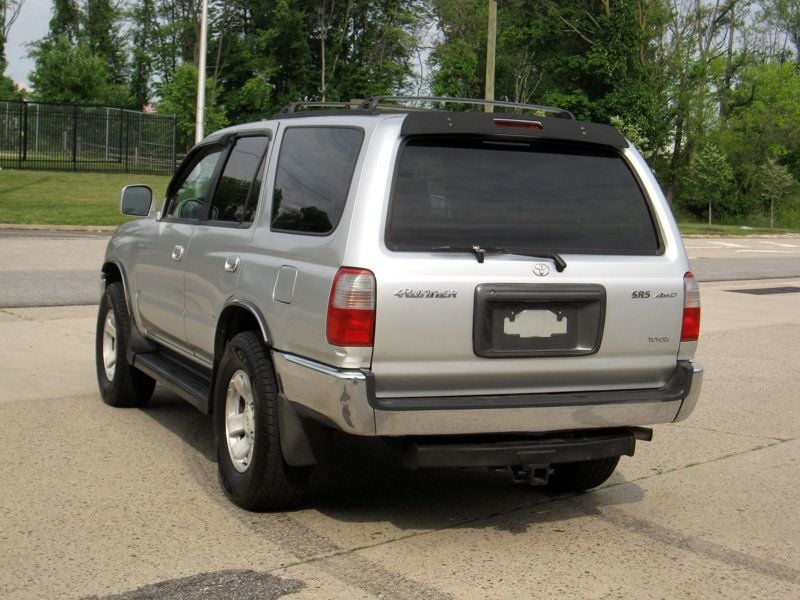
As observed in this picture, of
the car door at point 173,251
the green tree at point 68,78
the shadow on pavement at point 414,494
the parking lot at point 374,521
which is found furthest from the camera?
the green tree at point 68,78

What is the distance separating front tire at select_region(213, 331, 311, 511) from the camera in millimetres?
4996

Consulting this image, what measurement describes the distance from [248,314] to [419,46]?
7497 cm

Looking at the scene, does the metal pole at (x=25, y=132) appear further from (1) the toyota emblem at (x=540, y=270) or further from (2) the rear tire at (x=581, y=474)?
(1) the toyota emblem at (x=540, y=270)

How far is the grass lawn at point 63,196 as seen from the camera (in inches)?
1032

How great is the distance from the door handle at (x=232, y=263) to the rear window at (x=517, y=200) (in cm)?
116

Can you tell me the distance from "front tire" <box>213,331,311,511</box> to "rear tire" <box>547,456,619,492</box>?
147 centimetres

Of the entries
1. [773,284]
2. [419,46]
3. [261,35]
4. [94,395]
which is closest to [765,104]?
[419,46]

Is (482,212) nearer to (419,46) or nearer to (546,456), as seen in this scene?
(546,456)

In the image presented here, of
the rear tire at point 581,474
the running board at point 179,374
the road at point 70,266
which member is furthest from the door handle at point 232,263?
the road at point 70,266

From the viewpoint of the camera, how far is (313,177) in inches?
204

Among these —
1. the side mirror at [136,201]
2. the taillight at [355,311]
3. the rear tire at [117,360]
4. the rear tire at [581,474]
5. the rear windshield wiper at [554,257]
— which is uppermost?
the side mirror at [136,201]

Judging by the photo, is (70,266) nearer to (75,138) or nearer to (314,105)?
(314,105)

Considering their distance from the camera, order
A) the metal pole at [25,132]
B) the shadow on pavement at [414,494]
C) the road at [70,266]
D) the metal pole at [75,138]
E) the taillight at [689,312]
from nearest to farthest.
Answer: the taillight at [689,312]
the shadow on pavement at [414,494]
the road at [70,266]
the metal pole at [75,138]
the metal pole at [25,132]

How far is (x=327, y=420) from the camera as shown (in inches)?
183
